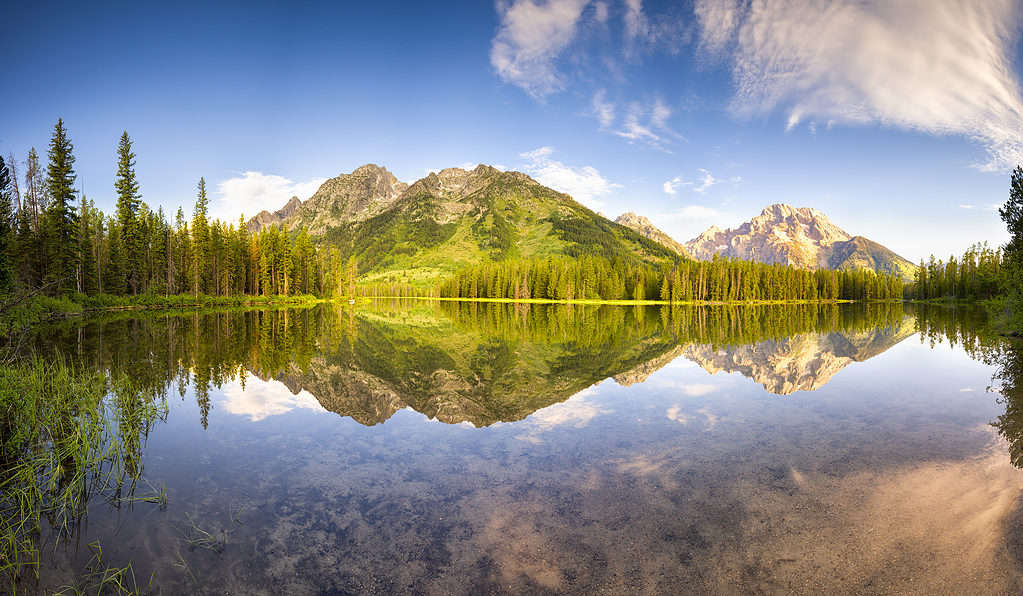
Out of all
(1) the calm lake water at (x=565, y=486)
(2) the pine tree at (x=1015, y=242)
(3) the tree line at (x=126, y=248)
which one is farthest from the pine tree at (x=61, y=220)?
(2) the pine tree at (x=1015, y=242)

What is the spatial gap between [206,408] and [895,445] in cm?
1917

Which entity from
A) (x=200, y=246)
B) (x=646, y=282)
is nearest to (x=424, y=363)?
(x=200, y=246)

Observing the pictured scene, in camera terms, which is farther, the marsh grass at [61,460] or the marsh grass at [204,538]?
the marsh grass at [204,538]

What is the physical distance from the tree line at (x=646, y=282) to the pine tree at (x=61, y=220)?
4307 inches

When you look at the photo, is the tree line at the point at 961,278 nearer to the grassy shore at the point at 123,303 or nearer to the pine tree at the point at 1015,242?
the pine tree at the point at 1015,242

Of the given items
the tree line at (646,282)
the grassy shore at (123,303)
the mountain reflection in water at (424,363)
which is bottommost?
the mountain reflection in water at (424,363)

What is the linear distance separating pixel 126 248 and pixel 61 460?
237ft

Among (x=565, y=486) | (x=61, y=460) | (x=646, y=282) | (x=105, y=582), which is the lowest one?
(x=565, y=486)

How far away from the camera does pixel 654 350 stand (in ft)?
95.5

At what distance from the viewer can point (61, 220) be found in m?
51.3

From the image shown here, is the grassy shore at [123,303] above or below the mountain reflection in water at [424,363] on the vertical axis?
above

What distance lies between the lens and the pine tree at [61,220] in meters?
50.2

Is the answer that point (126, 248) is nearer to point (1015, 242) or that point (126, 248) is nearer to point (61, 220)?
point (61, 220)

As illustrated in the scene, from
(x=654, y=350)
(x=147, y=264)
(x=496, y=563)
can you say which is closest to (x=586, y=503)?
(x=496, y=563)
